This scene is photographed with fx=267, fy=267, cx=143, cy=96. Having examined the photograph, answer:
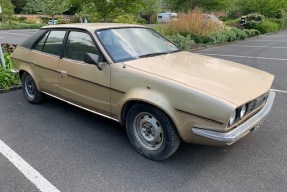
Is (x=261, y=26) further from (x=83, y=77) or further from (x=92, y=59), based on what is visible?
(x=92, y=59)

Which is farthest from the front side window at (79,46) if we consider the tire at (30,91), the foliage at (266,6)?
the foliage at (266,6)

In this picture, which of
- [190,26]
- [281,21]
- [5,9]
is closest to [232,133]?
[190,26]

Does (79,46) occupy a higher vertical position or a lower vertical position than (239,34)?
higher

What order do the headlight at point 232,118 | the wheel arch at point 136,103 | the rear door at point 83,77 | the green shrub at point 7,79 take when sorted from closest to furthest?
the headlight at point 232,118
the wheel arch at point 136,103
the rear door at point 83,77
the green shrub at point 7,79

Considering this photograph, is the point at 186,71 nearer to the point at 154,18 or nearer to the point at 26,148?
the point at 26,148

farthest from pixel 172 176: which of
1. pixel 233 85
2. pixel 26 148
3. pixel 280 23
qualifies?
pixel 280 23

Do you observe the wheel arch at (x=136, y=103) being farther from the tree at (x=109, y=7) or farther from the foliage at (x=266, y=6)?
the foliage at (x=266, y=6)

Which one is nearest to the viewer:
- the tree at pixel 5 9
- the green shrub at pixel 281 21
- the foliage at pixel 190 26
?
the foliage at pixel 190 26

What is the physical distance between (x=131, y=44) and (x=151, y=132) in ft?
4.06

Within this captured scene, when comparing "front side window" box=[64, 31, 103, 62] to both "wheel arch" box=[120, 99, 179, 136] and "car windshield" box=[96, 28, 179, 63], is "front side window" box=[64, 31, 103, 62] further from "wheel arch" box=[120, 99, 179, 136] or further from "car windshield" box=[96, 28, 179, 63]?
"wheel arch" box=[120, 99, 179, 136]

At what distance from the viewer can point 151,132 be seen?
10.1 feet

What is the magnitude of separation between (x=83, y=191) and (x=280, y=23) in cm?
2785

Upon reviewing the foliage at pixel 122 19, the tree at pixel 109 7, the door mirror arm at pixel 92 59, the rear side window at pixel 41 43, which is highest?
the tree at pixel 109 7

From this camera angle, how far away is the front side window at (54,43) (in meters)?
3.96
